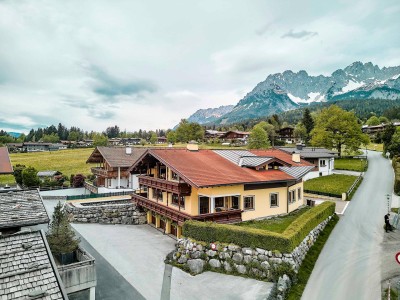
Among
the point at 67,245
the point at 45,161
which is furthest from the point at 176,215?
the point at 45,161

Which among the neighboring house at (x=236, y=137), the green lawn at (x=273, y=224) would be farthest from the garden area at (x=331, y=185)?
the neighboring house at (x=236, y=137)

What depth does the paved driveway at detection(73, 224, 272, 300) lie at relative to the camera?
1803cm

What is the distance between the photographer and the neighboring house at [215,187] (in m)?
24.8

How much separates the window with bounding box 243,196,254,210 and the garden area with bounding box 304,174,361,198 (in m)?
18.5

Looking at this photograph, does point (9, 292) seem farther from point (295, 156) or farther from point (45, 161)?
point (45, 161)

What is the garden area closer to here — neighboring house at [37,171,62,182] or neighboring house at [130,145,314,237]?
neighboring house at [130,145,314,237]

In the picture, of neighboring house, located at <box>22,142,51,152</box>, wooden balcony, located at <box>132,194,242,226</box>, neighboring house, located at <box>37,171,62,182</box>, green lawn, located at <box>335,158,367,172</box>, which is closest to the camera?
wooden balcony, located at <box>132,194,242,226</box>

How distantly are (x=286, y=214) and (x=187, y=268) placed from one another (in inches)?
509

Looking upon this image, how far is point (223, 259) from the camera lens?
68.5ft

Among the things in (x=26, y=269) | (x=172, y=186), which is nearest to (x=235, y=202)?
(x=172, y=186)

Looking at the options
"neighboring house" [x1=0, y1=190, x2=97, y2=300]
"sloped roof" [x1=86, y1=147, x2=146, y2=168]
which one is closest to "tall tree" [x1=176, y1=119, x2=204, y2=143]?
"sloped roof" [x1=86, y1=147, x2=146, y2=168]

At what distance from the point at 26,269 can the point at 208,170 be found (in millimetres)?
17615

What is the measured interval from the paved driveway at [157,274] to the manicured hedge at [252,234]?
240 centimetres

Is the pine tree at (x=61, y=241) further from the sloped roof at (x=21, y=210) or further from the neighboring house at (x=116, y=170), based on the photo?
the neighboring house at (x=116, y=170)
